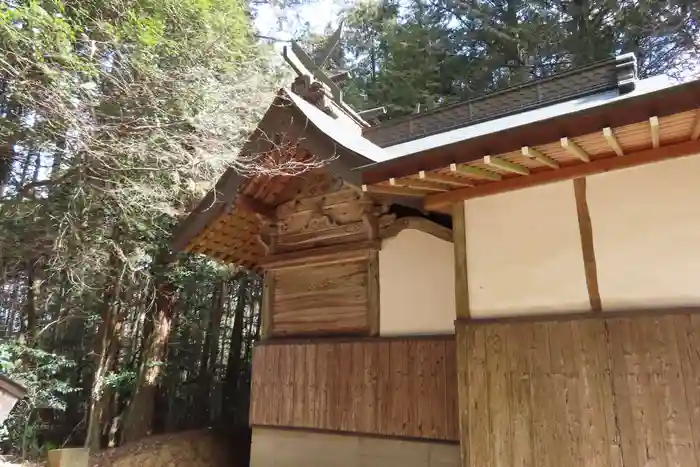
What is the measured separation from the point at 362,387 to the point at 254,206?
92.9 inches

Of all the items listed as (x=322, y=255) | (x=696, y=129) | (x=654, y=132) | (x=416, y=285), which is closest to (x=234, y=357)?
(x=322, y=255)

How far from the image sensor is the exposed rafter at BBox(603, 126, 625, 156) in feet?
7.92

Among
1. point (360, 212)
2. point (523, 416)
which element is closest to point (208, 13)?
point (360, 212)

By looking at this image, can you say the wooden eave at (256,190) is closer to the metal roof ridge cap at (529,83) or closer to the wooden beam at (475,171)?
the wooden beam at (475,171)

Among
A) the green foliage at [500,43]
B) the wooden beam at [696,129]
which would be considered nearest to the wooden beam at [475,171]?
the wooden beam at [696,129]

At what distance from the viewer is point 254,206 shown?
528 centimetres

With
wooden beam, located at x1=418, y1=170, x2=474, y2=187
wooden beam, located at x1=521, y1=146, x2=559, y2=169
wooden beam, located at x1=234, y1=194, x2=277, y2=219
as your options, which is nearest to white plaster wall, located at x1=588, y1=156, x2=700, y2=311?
wooden beam, located at x1=521, y1=146, x2=559, y2=169

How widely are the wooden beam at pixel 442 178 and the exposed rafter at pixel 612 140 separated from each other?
944mm

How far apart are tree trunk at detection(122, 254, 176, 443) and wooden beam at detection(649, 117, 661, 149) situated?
21.3ft

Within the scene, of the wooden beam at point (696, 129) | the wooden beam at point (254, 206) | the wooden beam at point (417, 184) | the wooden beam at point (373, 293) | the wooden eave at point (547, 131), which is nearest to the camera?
the wooden eave at point (547, 131)

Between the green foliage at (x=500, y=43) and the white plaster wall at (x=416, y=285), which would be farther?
the green foliage at (x=500, y=43)

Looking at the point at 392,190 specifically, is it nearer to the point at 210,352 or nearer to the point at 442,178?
the point at 442,178

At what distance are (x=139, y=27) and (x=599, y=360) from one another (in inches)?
203

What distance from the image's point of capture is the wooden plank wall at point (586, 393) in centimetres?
253
